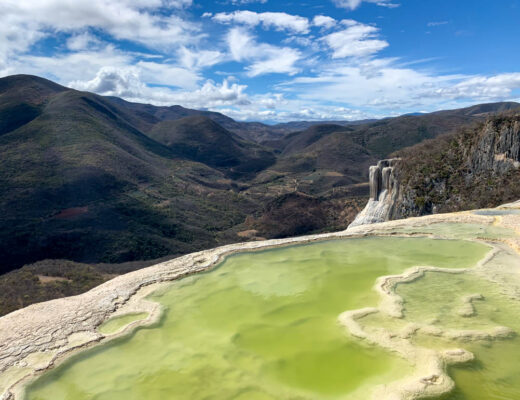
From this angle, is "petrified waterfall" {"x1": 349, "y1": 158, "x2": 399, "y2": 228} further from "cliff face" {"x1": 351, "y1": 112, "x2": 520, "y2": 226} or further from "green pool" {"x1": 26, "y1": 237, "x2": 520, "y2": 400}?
"green pool" {"x1": 26, "y1": 237, "x2": 520, "y2": 400}

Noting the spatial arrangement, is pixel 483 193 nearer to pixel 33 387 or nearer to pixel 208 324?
pixel 208 324

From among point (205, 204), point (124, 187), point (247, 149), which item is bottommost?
point (205, 204)

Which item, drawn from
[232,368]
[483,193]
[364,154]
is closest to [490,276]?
[232,368]

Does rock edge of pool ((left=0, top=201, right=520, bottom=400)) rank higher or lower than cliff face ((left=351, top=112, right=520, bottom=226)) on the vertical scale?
lower

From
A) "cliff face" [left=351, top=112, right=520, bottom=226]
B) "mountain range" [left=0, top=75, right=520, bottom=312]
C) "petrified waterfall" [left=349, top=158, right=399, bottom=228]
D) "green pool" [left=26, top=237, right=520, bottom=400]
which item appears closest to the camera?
"green pool" [left=26, top=237, right=520, bottom=400]

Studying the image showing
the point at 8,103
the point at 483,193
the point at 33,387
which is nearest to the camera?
the point at 33,387

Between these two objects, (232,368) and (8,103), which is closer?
(232,368)

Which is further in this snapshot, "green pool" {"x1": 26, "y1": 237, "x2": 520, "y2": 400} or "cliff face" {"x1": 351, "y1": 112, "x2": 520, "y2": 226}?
"cliff face" {"x1": 351, "y1": 112, "x2": 520, "y2": 226}

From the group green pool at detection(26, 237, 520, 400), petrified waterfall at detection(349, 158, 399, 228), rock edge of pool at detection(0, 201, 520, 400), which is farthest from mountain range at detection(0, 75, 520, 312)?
green pool at detection(26, 237, 520, 400)
